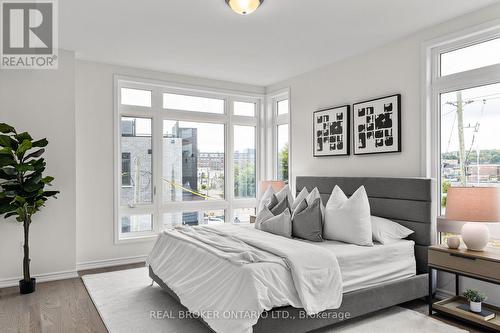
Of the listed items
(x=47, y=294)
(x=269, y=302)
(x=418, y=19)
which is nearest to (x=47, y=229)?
(x=47, y=294)

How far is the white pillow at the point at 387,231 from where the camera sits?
128 inches

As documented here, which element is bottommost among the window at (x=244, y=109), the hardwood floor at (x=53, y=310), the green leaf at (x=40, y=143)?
the hardwood floor at (x=53, y=310)

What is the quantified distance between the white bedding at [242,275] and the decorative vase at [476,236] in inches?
20.8

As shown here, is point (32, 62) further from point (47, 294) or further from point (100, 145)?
point (47, 294)

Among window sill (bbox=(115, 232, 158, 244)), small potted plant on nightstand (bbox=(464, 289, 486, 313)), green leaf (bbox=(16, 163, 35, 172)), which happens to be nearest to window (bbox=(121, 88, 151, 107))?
green leaf (bbox=(16, 163, 35, 172))

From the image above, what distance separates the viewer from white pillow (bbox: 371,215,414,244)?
3.26m

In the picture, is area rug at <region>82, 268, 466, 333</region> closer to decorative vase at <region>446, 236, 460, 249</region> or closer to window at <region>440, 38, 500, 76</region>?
decorative vase at <region>446, 236, 460, 249</region>

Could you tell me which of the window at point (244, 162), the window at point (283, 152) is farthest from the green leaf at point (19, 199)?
the window at point (283, 152)

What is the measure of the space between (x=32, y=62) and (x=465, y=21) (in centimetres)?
461

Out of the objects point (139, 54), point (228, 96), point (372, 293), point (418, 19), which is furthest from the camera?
point (228, 96)

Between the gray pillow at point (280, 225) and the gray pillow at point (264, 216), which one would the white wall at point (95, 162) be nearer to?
the gray pillow at point (264, 216)

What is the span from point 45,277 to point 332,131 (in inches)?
156

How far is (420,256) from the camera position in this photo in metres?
3.34

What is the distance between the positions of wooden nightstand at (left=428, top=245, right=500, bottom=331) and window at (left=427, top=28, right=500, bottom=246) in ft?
1.75
